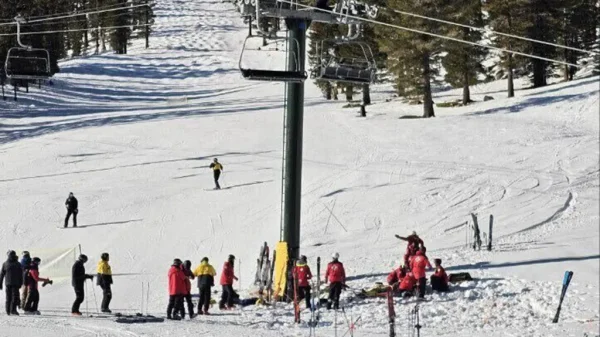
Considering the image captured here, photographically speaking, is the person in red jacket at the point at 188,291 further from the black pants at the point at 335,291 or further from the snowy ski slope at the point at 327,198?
the black pants at the point at 335,291

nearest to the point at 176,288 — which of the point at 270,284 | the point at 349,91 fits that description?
the point at 270,284

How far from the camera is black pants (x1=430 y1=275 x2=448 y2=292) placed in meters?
17.1

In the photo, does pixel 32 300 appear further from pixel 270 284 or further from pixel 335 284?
pixel 335 284

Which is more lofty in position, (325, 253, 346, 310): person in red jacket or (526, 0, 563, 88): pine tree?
(526, 0, 563, 88): pine tree

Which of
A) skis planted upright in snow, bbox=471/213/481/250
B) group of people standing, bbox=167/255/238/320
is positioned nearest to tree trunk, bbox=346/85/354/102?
skis planted upright in snow, bbox=471/213/481/250

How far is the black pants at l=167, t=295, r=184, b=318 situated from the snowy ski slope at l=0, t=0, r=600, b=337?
744mm

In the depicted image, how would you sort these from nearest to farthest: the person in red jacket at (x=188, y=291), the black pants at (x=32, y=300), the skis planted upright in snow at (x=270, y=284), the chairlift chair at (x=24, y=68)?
the person in red jacket at (x=188, y=291) < the black pants at (x=32, y=300) < the skis planted upright in snow at (x=270, y=284) < the chairlift chair at (x=24, y=68)

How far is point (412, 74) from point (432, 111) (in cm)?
222

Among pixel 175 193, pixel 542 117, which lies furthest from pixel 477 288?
pixel 542 117

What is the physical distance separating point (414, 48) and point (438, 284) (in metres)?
29.4

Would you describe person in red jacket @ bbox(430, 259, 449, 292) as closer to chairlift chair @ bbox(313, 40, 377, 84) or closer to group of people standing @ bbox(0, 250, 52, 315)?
chairlift chair @ bbox(313, 40, 377, 84)

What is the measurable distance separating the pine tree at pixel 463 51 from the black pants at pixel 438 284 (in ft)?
94.4

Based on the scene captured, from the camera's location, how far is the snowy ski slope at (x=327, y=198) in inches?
618

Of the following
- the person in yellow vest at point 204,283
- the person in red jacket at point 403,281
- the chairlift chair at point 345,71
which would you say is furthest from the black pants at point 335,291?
the chairlift chair at point 345,71
